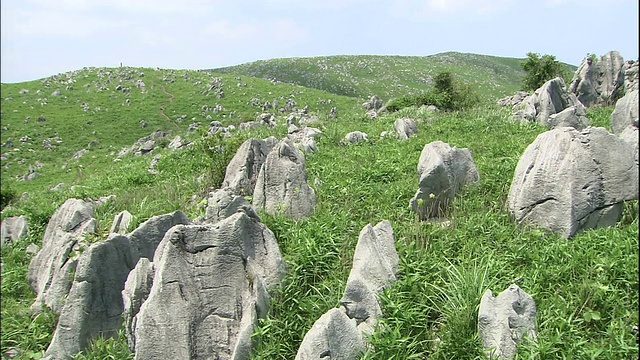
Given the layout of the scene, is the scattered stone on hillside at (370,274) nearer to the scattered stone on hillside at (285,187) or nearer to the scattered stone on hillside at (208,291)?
the scattered stone on hillside at (208,291)

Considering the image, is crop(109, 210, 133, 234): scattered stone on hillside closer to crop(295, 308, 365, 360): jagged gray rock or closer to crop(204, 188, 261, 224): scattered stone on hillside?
crop(204, 188, 261, 224): scattered stone on hillside

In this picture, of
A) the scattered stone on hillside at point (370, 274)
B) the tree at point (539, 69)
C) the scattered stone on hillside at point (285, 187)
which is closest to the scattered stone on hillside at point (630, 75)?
the tree at point (539, 69)

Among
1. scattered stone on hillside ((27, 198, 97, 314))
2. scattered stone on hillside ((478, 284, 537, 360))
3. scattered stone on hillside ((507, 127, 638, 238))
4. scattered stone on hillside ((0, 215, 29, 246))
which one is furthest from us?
scattered stone on hillside ((0, 215, 29, 246))

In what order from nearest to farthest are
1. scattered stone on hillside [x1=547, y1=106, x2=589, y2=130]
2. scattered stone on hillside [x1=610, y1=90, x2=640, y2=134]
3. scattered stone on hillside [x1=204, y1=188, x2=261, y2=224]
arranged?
scattered stone on hillside [x1=204, y1=188, x2=261, y2=224] < scattered stone on hillside [x1=610, y1=90, x2=640, y2=134] < scattered stone on hillside [x1=547, y1=106, x2=589, y2=130]

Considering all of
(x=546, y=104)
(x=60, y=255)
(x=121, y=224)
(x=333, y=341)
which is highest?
(x=546, y=104)

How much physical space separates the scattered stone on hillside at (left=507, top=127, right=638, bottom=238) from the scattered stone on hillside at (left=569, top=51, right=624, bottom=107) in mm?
23674

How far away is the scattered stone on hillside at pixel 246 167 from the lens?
41.0 feet

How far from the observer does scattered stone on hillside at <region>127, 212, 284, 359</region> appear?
6.33 meters

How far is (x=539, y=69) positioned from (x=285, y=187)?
34150 millimetres

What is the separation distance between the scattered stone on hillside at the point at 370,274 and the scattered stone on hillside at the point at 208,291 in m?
1.41

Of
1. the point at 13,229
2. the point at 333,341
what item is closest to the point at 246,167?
the point at 13,229

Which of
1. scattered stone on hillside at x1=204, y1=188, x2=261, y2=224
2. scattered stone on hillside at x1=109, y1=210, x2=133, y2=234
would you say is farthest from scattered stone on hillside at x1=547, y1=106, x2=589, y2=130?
scattered stone on hillside at x1=109, y1=210, x2=133, y2=234

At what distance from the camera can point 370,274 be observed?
21.9 ft

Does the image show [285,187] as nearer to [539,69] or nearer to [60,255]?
[60,255]
